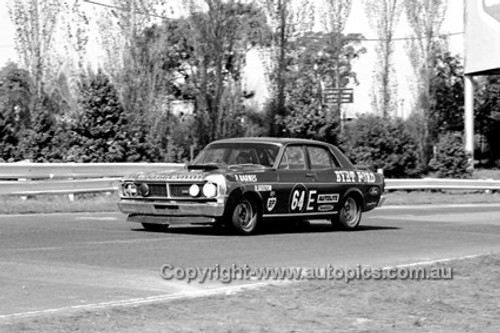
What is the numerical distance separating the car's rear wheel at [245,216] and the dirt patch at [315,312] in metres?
4.96

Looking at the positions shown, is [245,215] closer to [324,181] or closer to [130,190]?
[130,190]

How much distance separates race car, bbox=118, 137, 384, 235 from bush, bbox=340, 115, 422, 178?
2227 cm

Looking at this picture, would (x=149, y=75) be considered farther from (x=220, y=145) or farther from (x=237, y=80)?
(x=220, y=145)

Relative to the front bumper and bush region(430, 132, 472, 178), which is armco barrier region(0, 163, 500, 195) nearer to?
the front bumper

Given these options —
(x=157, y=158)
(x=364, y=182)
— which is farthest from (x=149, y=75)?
(x=364, y=182)

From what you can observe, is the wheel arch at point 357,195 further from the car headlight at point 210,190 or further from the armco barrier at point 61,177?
the armco barrier at point 61,177

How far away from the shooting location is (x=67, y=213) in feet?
63.7

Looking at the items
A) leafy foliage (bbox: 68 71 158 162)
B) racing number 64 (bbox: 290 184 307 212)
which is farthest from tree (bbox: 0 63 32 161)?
racing number 64 (bbox: 290 184 307 212)

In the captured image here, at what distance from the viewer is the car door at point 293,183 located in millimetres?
15555

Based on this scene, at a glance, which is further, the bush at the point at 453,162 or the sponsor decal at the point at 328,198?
the bush at the point at 453,162

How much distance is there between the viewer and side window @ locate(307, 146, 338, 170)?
16.7m

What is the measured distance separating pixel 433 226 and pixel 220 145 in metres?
5.15
